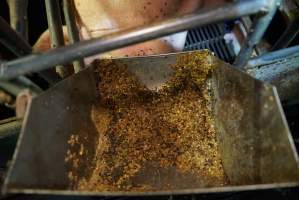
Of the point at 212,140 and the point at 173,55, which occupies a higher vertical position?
the point at 173,55

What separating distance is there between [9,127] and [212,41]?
106 cm

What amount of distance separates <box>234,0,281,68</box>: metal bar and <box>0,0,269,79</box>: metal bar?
5 centimetres

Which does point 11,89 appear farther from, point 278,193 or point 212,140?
point 278,193

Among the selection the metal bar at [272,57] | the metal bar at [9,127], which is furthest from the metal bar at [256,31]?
the metal bar at [9,127]

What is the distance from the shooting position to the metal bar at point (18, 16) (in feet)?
3.05

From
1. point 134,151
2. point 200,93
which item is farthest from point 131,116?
point 200,93

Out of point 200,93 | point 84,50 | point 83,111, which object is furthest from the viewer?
point 200,93

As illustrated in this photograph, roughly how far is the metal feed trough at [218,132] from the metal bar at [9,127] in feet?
1.05

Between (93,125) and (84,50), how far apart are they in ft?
1.37

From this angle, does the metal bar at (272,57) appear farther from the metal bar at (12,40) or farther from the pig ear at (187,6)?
the metal bar at (12,40)

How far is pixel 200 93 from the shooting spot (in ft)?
3.77

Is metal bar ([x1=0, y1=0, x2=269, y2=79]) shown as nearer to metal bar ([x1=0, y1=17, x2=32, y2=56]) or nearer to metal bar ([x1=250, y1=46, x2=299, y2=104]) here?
metal bar ([x1=0, y1=17, x2=32, y2=56])

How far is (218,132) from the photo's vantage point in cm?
108

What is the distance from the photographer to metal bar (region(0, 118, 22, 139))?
3.89ft
